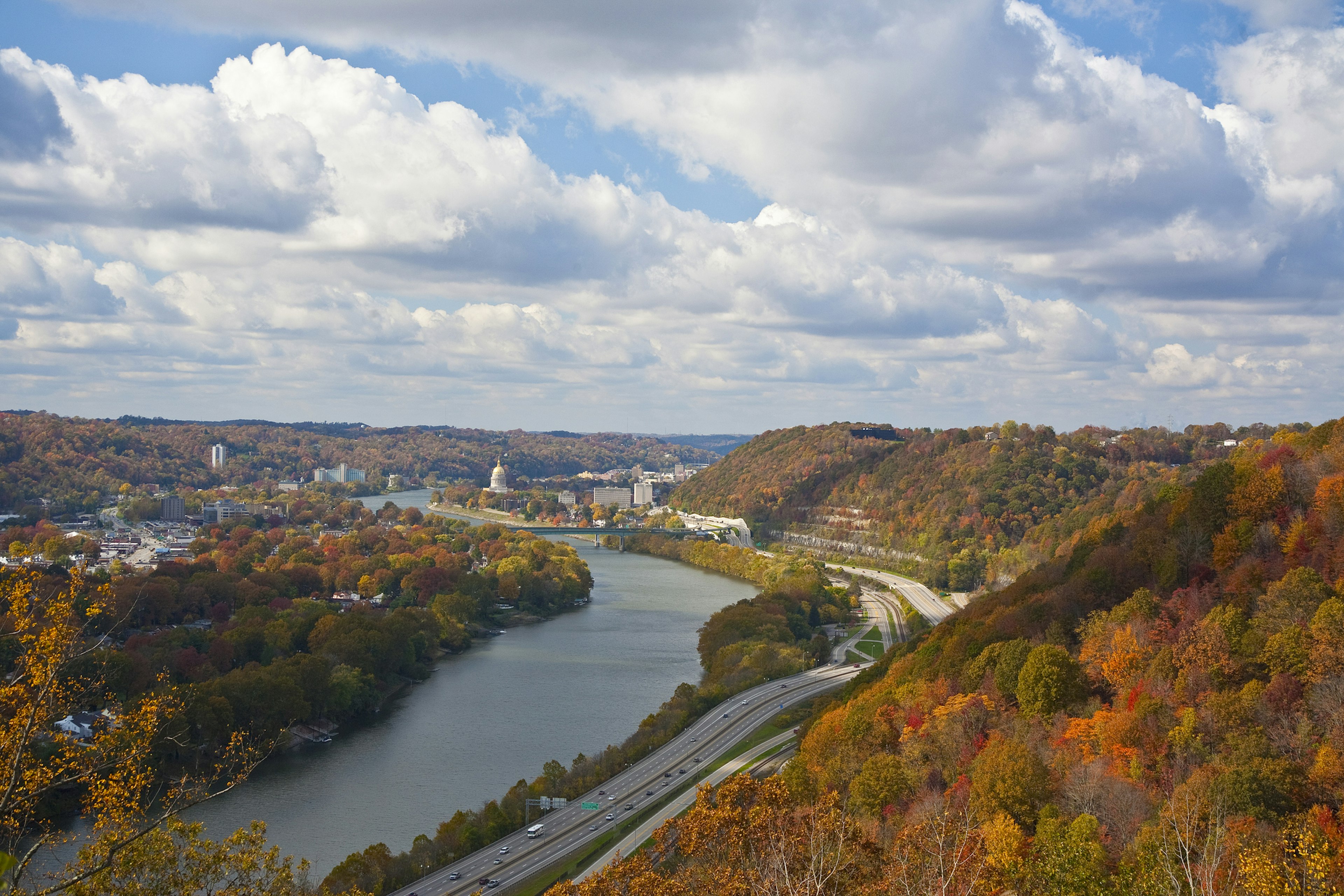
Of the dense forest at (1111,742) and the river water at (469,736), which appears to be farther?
the river water at (469,736)

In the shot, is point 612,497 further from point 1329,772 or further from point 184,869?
point 184,869

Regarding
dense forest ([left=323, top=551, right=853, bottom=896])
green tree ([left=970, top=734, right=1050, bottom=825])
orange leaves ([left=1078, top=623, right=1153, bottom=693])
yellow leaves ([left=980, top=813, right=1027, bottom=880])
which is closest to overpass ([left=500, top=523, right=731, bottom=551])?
dense forest ([left=323, top=551, right=853, bottom=896])

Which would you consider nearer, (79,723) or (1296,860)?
(1296,860)

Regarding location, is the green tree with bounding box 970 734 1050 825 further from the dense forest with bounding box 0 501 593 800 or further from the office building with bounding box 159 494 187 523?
the office building with bounding box 159 494 187 523

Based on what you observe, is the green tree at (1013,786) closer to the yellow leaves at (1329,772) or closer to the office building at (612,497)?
the yellow leaves at (1329,772)

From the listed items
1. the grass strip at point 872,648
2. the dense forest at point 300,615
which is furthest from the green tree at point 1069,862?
the grass strip at point 872,648

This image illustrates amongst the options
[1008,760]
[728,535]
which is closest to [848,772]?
[1008,760]

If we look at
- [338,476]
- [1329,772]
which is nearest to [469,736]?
[1329,772]
